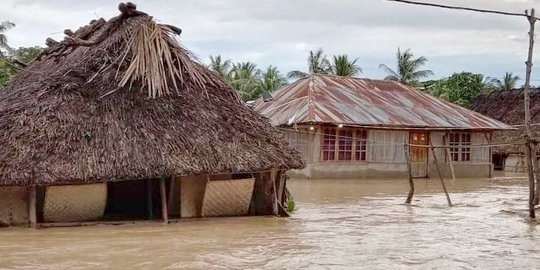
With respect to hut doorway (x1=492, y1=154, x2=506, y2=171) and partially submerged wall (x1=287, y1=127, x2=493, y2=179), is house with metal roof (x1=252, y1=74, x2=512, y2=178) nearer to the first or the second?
partially submerged wall (x1=287, y1=127, x2=493, y2=179)

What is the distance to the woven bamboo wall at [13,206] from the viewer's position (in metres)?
10.3

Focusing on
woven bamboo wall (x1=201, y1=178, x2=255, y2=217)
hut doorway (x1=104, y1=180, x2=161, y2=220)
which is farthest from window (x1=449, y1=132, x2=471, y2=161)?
hut doorway (x1=104, y1=180, x2=161, y2=220)

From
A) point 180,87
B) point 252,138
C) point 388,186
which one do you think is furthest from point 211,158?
point 388,186

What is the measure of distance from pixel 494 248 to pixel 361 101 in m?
15.5

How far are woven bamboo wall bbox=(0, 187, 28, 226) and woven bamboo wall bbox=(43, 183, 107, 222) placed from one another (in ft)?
1.10

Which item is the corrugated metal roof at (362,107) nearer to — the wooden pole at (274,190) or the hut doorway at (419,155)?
the hut doorway at (419,155)

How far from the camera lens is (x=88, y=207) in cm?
1096

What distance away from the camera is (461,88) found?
131 ft

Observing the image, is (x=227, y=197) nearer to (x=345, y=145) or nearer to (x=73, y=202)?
(x=73, y=202)

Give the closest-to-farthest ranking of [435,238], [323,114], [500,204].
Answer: [435,238]
[500,204]
[323,114]

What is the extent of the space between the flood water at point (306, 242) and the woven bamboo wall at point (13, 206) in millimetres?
394

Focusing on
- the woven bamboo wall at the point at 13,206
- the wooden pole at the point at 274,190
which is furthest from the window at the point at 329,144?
the woven bamboo wall at the point at 13,206

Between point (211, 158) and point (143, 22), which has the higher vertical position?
point (143, 22)

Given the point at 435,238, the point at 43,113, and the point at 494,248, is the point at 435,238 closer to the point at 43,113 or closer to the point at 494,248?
the point at 494,248
